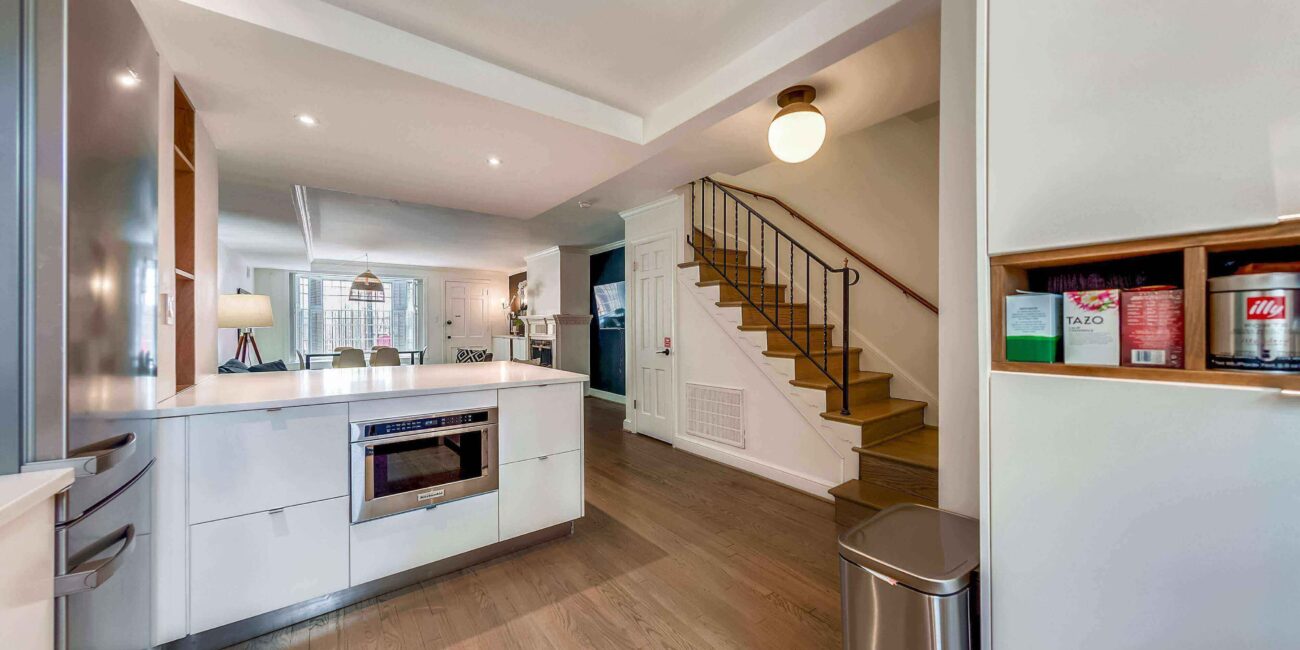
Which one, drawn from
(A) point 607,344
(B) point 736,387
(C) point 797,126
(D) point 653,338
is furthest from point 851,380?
(A) point 607,344

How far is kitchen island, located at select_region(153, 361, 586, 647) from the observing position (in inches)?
61.6

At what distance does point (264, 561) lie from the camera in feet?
5.52

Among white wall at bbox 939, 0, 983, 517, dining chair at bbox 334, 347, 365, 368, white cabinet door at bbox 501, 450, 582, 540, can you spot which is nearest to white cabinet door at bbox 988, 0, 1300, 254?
white wall at bbox 939, 0, 983, 517

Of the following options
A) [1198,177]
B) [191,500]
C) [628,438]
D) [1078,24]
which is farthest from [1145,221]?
[628,438]

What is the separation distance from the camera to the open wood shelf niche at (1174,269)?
78 centimetres

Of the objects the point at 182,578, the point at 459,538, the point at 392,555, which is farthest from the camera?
the point at 459,538

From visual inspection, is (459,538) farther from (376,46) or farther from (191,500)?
(376,46)

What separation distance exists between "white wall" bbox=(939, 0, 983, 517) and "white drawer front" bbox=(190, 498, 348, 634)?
91.4 inches

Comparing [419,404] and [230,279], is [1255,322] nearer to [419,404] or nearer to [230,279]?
[419,404]

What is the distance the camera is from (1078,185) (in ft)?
3.11

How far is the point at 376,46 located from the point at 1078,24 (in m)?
2.34

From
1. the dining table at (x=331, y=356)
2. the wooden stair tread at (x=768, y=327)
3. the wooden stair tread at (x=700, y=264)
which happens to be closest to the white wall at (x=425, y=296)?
the dining table at (x=331, y=356)

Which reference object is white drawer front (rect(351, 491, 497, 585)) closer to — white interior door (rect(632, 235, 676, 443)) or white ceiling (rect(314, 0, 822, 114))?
white ceiling (rect(314, 0, 822, 114))

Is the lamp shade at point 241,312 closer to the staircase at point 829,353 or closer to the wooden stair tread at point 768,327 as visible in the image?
the staircase at point 829,353
